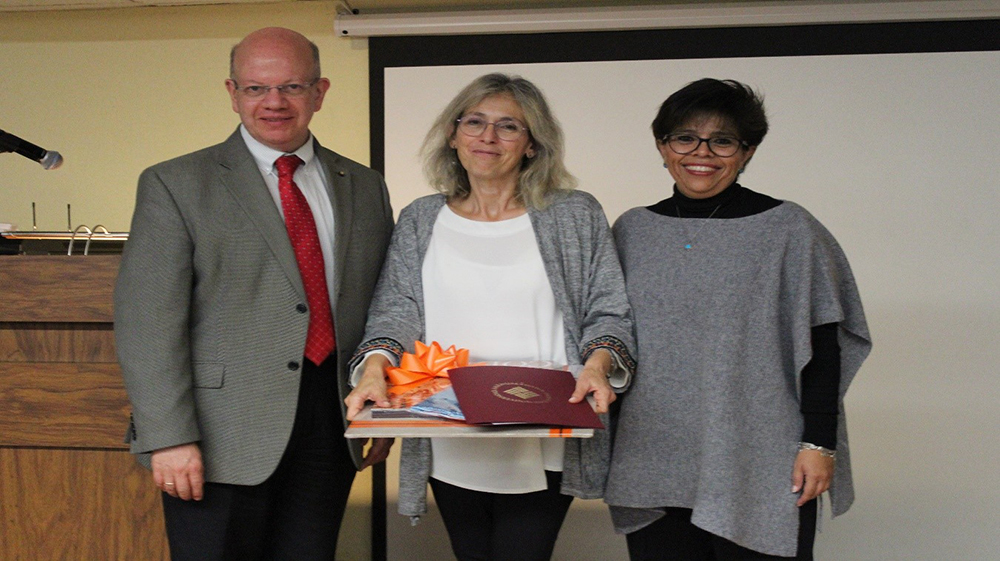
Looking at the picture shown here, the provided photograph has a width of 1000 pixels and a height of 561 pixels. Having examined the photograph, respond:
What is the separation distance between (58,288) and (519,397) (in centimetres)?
138

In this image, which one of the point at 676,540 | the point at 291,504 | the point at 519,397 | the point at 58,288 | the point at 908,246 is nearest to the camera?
the point at 519,397

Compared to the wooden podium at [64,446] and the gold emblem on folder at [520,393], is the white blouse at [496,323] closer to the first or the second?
the gold emblem on folder at [520,393]

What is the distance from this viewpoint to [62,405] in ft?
7.35

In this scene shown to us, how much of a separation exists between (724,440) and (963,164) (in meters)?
2.38

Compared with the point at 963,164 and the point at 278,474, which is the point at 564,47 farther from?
the point at 278,474

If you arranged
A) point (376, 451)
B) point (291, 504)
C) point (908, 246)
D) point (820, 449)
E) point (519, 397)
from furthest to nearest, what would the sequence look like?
1. point (908, 246)
2. point (376, 451)
3. point (291, 504)
4. point (820, 449)
5. point (519, 397)

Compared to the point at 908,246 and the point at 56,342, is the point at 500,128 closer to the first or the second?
the point at 56,342

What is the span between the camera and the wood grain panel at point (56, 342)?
2.23 metres

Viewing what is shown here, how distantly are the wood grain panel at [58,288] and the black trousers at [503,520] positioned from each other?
40.6 inches

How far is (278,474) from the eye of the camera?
5.94 feet

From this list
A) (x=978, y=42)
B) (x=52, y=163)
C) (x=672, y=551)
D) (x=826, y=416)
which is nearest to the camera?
(x=826, y=416)

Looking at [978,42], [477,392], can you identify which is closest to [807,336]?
[477,392]

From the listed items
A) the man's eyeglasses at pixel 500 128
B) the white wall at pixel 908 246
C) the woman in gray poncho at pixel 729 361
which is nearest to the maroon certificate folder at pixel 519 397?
the woman in gray poncho at pixel 729 361

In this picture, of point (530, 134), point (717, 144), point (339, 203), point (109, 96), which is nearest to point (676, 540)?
point (717, 144)
